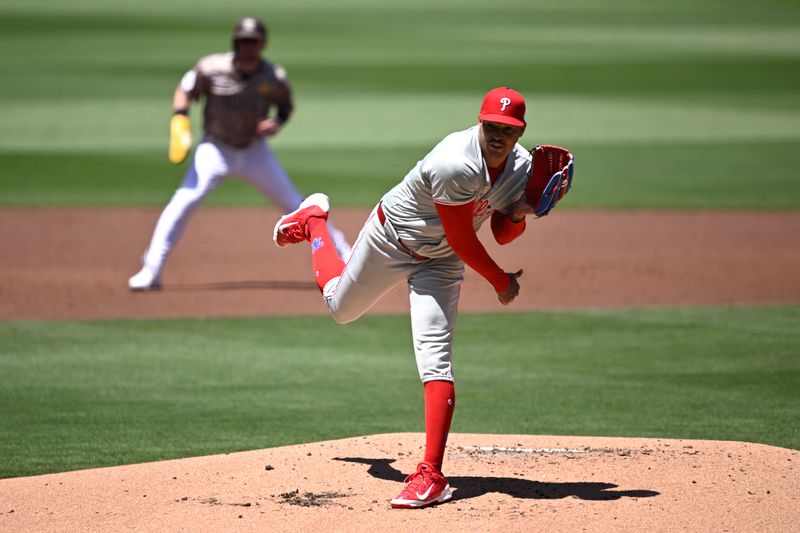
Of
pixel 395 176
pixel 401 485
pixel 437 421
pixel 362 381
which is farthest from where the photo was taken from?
pixel 395 176

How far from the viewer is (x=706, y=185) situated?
55.9ft

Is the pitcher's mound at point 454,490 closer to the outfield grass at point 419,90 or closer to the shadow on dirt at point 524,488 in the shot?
the shadow on dirt at point 524,488

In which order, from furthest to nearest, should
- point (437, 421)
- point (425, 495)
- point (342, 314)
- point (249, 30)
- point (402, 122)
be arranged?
point (402, 122) → point (249, 30) → point (342, 314) → point (437, 421) → point (425, 495)

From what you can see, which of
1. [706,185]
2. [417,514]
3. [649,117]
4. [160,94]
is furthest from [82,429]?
[160,94]

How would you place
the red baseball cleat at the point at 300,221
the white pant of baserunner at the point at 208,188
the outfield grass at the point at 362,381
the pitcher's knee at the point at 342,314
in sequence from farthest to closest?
1. the white pant of baserunner at the point at 208,188
2. the outfield grass at the point at 362,381
3. the red baseball cleat at the point at 300,221
4. the pitcher's knee at the point at 342,314

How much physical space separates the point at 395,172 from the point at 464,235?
13163 millimetres

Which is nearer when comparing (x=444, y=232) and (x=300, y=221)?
(x=444, y=232)

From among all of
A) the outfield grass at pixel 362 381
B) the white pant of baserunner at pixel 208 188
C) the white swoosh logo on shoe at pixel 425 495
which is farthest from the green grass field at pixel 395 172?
the white swoosh logo on shoe at pixel 425 495

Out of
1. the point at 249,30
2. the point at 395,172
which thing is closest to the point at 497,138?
the point at 249,30

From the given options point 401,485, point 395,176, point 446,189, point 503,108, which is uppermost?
point 503,108

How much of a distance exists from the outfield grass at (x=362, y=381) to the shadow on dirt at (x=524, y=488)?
1.22 meters

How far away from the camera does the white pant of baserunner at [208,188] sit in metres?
10.6

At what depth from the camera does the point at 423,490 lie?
522 centimetres

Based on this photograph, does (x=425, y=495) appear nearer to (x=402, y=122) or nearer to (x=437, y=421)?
(x=437, y=421)
